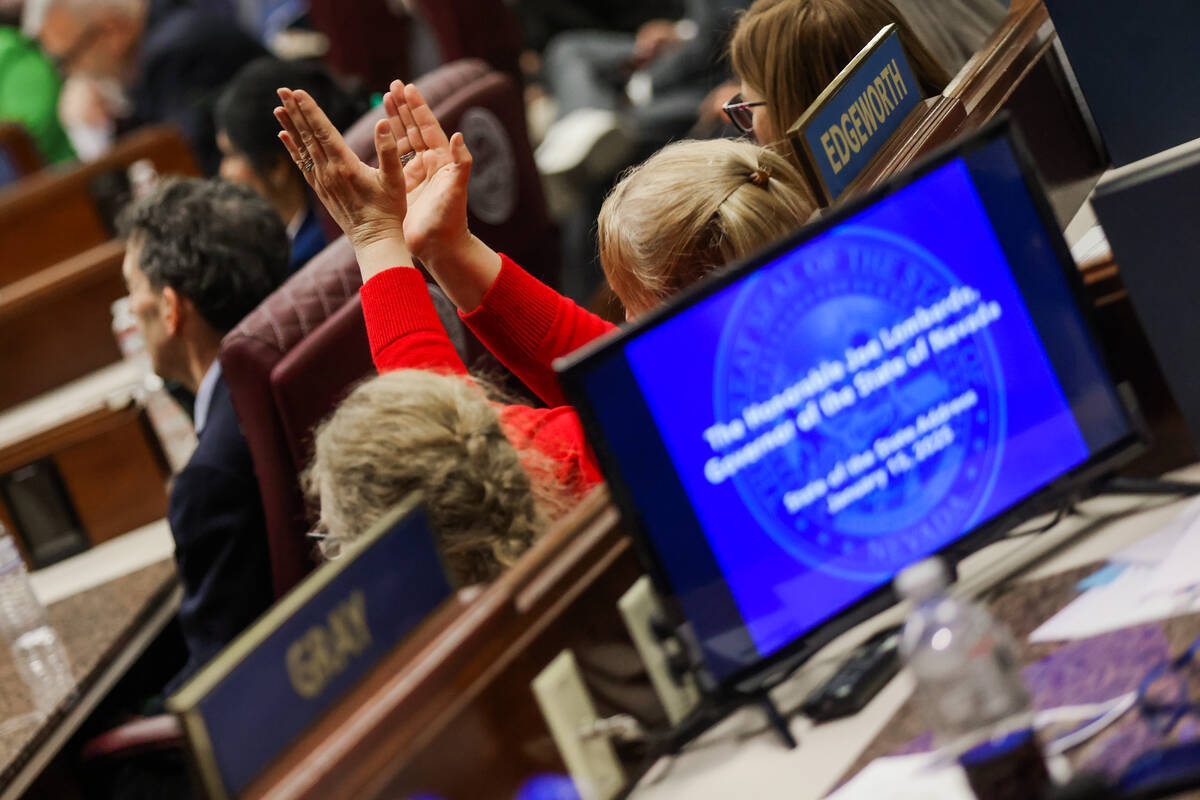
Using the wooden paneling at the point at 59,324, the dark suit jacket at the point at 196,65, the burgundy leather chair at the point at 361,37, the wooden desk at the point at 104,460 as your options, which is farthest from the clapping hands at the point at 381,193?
the burgundy leather chair at the point at 361,37

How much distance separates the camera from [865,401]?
1121 mm

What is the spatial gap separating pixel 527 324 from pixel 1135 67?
86cm

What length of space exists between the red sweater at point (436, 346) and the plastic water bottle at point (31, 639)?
861 millimetres

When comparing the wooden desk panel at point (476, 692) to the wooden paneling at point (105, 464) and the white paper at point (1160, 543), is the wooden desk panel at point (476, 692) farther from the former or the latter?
the wooden paneling at point (105, 464)

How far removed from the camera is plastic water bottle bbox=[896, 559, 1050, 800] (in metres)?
0.93

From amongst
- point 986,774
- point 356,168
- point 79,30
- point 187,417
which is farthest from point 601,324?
point 79,30

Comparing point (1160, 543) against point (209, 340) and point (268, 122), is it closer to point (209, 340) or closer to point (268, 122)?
point (209, 340)

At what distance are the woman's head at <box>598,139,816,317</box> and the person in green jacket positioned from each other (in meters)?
4.06

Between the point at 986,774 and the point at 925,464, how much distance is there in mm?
301

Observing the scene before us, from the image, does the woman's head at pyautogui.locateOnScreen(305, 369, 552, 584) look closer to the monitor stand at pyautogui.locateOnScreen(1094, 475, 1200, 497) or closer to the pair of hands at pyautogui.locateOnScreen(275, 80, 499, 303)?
the pair of hands at pyautogui.locateOnScreen(275, 80, 499, 303)

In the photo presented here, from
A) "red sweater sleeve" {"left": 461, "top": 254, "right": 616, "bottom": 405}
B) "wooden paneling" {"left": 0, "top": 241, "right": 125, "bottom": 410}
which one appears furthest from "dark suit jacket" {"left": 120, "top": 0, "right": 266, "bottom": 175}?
"red sweater sleeve" {"left": 461, "top": 254, "right": 616, "bottom": 405}

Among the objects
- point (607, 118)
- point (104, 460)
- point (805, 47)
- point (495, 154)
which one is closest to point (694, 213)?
point (805, 47)

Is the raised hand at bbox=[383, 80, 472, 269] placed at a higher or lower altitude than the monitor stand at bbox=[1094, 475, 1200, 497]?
higher

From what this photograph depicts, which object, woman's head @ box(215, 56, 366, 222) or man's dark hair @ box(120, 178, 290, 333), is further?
woman's head @ box(215, 56, 366, 222)
